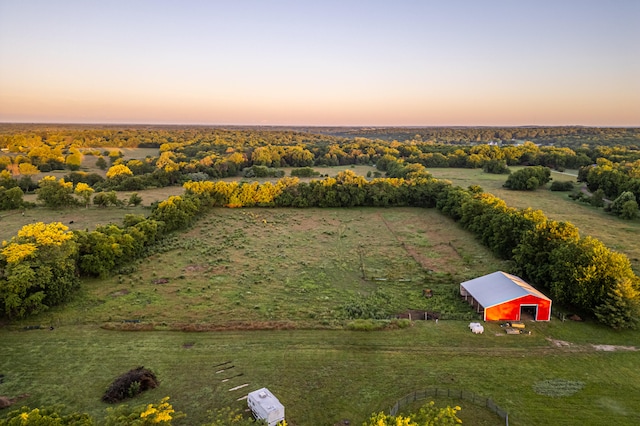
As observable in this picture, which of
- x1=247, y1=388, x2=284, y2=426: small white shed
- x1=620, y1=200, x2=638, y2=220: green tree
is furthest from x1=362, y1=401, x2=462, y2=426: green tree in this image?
x1=620, y1=200, x2=638, y2=220: green tree

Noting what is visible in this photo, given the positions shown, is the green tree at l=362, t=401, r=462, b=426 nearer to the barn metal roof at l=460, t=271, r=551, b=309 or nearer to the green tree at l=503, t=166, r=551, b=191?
the barn metal roof at l=460, t=271, r=551, b=309

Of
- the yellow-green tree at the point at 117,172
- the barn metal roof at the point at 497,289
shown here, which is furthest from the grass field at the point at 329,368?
the yellow-green tree at the point at 117,172

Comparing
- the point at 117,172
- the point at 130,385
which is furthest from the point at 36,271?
the point at 117,172

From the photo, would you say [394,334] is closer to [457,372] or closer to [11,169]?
[457,372]

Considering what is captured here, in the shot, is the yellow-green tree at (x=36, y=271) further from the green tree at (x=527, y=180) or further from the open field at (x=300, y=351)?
the green tree at (x=527, y=180)

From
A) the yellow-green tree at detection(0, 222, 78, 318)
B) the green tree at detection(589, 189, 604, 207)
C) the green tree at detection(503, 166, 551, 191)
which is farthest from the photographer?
the green tree at detection(503, 166, 551, 191)

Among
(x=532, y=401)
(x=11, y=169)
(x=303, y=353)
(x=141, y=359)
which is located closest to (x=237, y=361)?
(x=303, y=353)

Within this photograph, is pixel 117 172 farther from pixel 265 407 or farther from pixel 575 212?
pixel 575 212

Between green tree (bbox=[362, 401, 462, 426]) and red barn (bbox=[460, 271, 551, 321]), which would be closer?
green tree (bbox=[362, 401, 462, 426])
